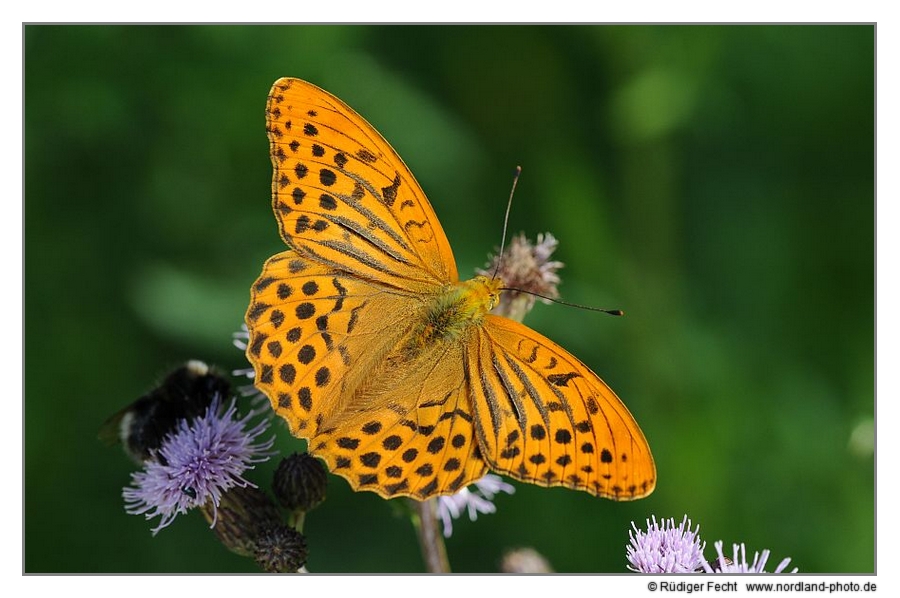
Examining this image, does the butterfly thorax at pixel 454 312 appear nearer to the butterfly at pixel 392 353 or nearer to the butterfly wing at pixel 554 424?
the butterfly at pixel 392 353

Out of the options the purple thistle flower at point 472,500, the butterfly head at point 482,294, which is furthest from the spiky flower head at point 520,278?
the purple thistle flower at point 472,500

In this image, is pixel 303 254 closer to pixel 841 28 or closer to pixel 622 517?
pixel 622 517

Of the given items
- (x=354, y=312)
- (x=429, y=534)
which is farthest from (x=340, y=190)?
(x=429, y=534)

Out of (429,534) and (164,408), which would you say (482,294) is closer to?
(429,534)

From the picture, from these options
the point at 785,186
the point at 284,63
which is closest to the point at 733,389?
the point at 785,186

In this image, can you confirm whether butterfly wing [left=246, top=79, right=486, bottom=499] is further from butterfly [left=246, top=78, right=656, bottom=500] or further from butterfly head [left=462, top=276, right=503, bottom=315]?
butterfly head [left=462, top=276, right=503, bottom=315]

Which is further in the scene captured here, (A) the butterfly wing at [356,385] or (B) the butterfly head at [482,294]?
(B) the butterfly head at [482,294]

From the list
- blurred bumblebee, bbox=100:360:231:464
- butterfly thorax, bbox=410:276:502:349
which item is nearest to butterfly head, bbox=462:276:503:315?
butterfly thorax, bbox=410:276:502:349
